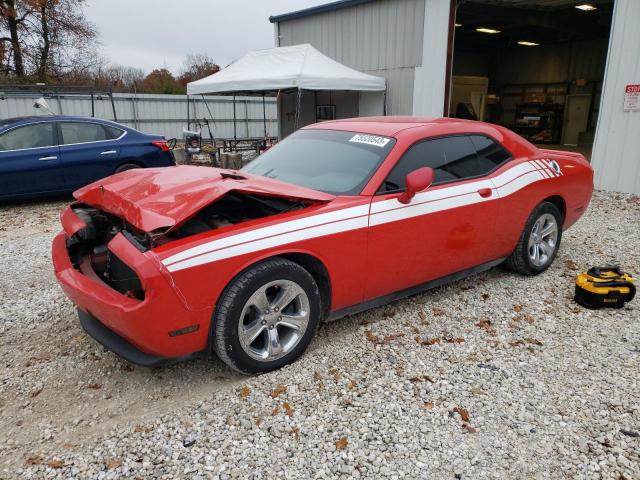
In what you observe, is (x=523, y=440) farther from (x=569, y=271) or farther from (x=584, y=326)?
(x=569, y=271)

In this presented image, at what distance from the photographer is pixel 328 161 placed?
3662mm

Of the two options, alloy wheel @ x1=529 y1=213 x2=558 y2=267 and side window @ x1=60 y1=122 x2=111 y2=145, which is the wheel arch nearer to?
alloy wheel @ x1=529 y1=213 x2=558 y2=267

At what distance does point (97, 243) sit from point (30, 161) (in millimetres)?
5136

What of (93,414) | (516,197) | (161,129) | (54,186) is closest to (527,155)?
(516,197)

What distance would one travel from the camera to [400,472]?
226cm

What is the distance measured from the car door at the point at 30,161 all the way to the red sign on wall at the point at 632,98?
999 centimetres

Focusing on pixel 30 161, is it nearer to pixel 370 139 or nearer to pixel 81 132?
pixel 81 132

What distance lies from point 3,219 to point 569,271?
7729 mm

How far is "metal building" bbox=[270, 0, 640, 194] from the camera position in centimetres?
883

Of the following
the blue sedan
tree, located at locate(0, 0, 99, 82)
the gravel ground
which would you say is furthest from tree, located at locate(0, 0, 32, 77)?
the gravel ground

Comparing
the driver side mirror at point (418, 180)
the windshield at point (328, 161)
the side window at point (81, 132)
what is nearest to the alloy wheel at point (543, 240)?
the driver side mirror at point (418, 180)

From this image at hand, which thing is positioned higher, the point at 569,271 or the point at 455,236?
the point at 455,236

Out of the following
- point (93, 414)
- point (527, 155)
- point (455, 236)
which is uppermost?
point (527, 155)

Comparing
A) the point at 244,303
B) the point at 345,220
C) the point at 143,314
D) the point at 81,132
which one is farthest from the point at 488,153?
the point at 81,132
